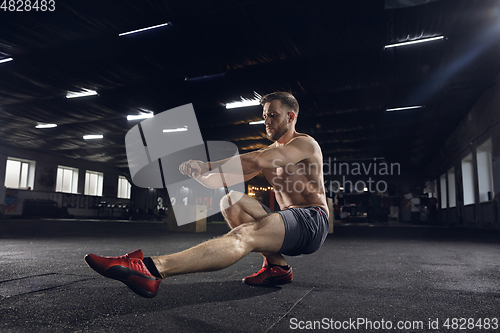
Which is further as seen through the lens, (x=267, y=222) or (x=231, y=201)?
(x=231, y=201)

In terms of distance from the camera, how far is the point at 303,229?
58.6 inches

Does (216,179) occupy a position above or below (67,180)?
below

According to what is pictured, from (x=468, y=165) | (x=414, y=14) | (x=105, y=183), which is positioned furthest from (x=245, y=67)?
(x=105, y=183)

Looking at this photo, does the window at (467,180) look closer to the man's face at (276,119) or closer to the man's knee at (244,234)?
the man's face at (276,119)

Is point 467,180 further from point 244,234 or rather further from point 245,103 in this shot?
point 244,234

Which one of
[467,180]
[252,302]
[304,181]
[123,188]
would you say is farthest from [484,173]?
[123,188]

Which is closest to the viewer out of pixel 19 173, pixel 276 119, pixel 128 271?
pixel 128 271

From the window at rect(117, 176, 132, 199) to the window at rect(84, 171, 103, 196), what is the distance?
5.00ft

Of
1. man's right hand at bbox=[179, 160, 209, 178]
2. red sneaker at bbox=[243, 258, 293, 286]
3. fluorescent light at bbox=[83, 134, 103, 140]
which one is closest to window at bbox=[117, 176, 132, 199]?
fluorescent light at bbox=[83, 134, 103, 140]

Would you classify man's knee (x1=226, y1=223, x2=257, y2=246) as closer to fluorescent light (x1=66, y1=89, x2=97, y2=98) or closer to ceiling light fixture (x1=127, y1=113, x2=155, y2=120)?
fluorescent light (x1=66, y1=89, x2=97, y2=98)

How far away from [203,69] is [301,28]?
213cm

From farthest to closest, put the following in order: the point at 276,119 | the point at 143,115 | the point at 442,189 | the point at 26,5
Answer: the point at 442,189 < the point at 143,115 < the point at 26,5 < the point at 276,119

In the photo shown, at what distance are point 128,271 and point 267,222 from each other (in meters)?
0.59

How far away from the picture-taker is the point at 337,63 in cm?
584
